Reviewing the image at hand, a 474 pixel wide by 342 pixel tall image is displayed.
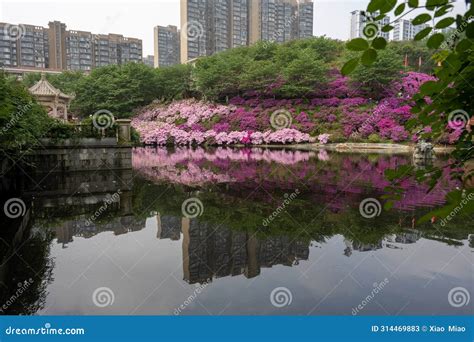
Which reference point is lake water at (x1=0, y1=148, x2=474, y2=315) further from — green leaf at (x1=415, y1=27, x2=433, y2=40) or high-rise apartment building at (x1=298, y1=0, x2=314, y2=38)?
high-rise apartment building at (x1=298, y1=0, x2=314, y2=38)

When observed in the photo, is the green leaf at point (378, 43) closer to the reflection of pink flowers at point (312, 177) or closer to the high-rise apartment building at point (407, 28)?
the high-rise apartment building at point (407, 28)

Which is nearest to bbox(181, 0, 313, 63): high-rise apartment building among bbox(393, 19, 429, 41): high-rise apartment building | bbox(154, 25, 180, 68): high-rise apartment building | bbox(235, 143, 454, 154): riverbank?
bbox(154, 25, 180, 68): high-rise apartment building

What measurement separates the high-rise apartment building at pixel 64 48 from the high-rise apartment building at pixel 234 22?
11.5 metres

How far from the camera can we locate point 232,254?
6840 mm

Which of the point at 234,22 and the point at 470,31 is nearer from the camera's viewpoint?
the point at 470,31

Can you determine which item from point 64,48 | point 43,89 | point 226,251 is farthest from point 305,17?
point 226,251

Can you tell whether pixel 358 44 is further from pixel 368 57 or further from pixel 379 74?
pixel 379 74

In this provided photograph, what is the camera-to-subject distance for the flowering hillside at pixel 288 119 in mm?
32594

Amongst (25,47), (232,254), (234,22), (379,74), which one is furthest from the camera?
(25,47)

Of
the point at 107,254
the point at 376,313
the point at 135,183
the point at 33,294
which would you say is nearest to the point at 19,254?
the point at 107,254

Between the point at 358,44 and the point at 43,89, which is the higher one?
the point at 43,89

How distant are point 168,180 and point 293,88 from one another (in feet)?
78.0

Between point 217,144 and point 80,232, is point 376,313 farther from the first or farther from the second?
point 217,144

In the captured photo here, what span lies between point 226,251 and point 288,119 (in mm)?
30466
